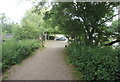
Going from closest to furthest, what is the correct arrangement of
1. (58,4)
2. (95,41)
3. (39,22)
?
1. (58,4)
2. (95,41)
3. (39,22)

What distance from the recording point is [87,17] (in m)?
5.26

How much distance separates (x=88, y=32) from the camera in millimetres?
6418

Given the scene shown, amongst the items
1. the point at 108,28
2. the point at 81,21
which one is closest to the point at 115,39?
the point at 108,28

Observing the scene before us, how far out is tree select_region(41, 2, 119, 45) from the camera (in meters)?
5.23

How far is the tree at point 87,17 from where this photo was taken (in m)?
5.23

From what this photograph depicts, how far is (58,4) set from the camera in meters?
5.69

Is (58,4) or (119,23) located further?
(119,23)

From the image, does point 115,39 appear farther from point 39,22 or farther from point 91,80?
point 39,22

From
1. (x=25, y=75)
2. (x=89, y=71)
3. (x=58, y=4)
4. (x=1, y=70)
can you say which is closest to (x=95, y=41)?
(x=58, y=4)

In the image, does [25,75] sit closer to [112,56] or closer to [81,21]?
[112,56]

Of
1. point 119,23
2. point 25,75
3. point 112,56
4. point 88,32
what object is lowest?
point 25,75

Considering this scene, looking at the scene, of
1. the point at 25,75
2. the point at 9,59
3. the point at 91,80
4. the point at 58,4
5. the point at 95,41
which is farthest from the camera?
the point at 95,41

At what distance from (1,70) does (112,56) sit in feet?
11.9

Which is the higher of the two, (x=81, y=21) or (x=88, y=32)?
(x=81, y=21)
